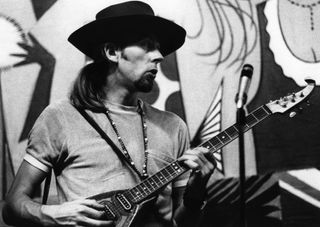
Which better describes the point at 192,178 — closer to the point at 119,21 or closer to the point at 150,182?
the point at 150,182

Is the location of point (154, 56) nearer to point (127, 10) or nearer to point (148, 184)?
point (127, 10)

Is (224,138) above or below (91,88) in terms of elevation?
below

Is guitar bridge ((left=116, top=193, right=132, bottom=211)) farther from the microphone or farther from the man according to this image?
the microphone

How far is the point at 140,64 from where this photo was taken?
2.58 meters

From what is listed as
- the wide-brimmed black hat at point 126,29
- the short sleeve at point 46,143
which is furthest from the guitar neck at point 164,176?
the wide-brimmed black hat at point 126,29

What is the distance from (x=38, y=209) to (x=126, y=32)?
0.96 metres

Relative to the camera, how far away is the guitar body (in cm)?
230

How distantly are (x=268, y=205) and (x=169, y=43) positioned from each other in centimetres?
111

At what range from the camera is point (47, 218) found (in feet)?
7.45

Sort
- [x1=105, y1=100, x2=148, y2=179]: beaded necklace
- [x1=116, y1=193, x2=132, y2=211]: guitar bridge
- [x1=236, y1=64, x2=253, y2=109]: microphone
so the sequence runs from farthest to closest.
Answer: [x1=105, y1=100, x2=148, y2=179]: beaded necklace, [x1=116, y1=193, x2=132, y2=211]: guitar bridge, [x1=236, y1=64, x2=253, y2=109]: microphone

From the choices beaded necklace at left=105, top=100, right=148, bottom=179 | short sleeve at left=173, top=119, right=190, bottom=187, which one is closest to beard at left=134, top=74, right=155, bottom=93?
beaded necklace at left=105, top=100, right=148, bottom=179

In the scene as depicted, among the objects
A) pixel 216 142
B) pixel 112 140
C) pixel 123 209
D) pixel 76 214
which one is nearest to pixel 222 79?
pixel 216 142

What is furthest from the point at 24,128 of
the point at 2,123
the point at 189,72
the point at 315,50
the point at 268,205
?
the point at 315,50

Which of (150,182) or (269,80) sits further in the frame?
(269,80)
